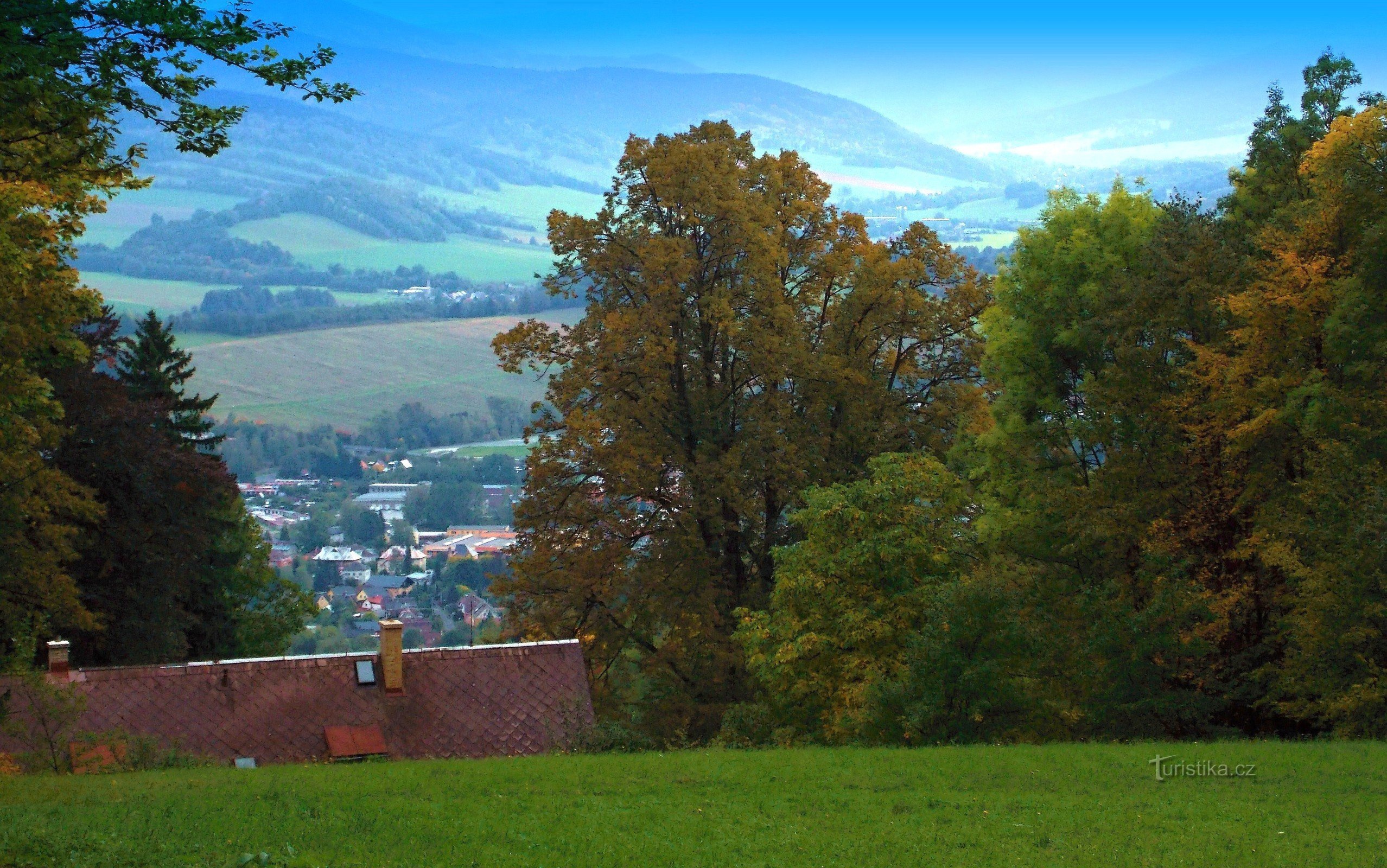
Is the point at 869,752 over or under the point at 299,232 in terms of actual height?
under

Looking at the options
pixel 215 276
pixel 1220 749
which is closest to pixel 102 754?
pixel 1220 749

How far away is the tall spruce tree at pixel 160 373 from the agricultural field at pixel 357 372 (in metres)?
73.9

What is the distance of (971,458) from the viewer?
31.8 meters

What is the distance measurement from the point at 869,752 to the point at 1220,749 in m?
5.38

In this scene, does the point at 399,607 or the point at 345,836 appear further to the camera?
the point at 399,607

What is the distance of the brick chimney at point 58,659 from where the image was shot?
24266 mm

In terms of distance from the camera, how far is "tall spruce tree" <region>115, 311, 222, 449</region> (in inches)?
1489

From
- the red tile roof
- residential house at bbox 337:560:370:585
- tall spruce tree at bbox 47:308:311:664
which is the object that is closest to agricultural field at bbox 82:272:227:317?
residential house at bbox 337:560:370:585

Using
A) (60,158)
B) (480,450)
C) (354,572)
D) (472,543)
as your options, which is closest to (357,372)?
(480,450)

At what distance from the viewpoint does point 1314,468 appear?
22.9m

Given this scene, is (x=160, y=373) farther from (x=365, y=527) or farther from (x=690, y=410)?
(x=365, y=527)

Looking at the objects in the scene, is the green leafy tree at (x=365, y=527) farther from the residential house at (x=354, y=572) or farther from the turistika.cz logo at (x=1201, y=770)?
the turistika.cz logo at (x=1201, y=770)

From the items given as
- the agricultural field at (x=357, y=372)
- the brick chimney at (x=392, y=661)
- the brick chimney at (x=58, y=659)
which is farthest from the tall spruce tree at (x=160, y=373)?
the agricultural field at (x=357, y=372)

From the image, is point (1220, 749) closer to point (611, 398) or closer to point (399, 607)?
point (611, 398)
